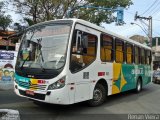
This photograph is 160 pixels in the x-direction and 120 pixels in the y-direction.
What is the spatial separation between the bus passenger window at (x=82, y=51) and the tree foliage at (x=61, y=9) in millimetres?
18028

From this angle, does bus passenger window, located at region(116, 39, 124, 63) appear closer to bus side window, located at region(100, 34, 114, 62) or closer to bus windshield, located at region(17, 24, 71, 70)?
bus side window, located at region(100, 34, 114, 62)

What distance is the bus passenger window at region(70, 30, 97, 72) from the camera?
8516 mm

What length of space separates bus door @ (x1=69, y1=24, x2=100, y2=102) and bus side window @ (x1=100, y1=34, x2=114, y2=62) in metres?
0.59

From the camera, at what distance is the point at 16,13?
101 ft

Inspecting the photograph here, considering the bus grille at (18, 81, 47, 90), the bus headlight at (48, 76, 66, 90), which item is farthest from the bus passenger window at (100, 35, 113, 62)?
the bus grille at (18, 81, 47, 90)

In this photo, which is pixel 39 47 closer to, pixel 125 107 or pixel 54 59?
pixel 54 59

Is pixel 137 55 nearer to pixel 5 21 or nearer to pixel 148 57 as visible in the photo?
pixel 148 57

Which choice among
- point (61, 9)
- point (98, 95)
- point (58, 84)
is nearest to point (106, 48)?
point (98, 95)

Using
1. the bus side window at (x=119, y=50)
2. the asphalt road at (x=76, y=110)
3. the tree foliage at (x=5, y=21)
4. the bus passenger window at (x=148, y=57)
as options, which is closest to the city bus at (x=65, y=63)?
the asphalt road at (x=76, y=110)

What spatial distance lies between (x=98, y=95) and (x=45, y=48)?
9.20 ft

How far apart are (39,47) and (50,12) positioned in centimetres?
1991

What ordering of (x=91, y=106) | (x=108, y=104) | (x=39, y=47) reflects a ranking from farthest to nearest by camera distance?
(x=108, y=104)
(x=91, y=106)
(x=39, y=47)

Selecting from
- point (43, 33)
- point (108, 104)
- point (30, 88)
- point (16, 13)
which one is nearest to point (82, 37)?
point (43, 33)

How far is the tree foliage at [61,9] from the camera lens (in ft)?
90.7
